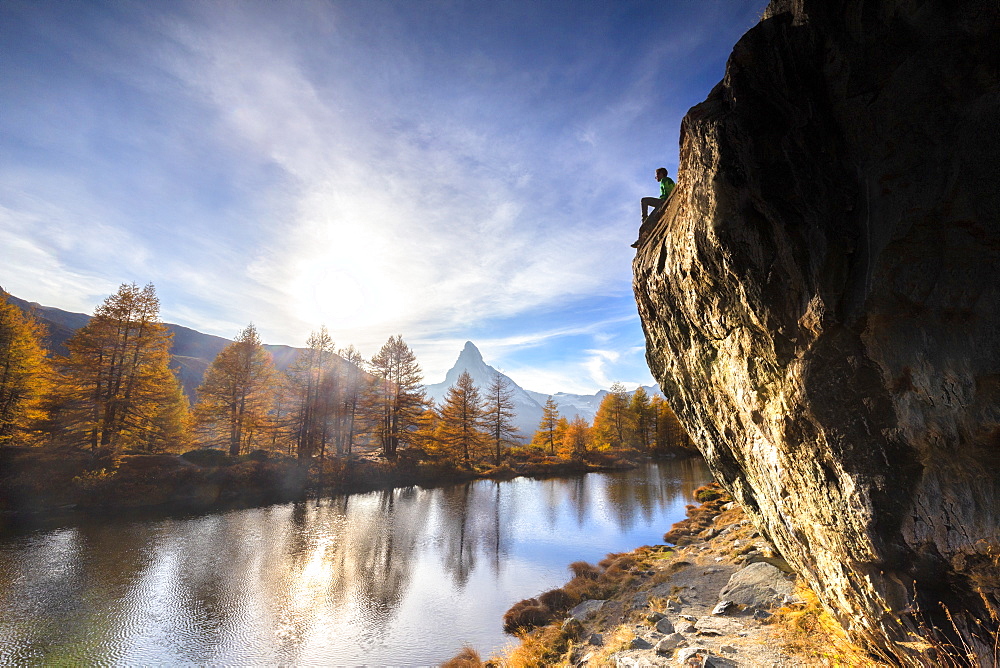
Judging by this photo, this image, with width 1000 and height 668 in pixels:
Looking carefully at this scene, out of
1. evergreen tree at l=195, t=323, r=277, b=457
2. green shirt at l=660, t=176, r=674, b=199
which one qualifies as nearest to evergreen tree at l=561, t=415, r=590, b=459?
evergreen tree at l=195, t=323, r=277, b=457

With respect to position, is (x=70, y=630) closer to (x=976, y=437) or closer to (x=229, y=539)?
(x=229, y=539)

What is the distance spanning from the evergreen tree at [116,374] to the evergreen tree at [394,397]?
1834 centimetres

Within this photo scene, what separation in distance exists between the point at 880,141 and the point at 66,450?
141 ft

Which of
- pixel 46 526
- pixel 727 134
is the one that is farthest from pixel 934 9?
pixel 46 526

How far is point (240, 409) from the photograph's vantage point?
121 ft

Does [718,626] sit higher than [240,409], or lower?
lower

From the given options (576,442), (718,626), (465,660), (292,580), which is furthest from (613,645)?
(576,442)

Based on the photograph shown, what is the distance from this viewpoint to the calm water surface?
1109 cm

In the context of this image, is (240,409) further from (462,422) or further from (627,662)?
(627,662)

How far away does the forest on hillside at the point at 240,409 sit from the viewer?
90.6 feet

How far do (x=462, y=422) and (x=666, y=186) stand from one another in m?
41.5

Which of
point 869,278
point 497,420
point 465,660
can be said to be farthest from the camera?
point 497,420

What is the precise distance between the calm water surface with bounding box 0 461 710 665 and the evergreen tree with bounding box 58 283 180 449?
10900mm

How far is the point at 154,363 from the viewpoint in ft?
102
